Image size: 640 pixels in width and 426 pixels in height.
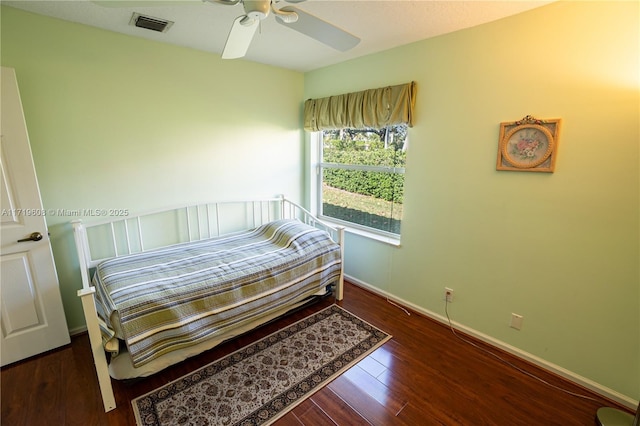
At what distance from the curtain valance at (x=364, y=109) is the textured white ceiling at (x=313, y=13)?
1.25 feet

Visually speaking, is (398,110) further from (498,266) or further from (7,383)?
(7,383)

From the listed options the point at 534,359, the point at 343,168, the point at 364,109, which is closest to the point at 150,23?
the point at 364,109

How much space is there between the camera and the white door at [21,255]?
70.7 inches

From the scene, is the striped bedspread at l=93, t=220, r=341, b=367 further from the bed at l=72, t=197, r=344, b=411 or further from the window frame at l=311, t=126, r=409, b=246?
the window frame at l=311, t=126, r=409, b=246

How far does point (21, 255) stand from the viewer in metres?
1.92

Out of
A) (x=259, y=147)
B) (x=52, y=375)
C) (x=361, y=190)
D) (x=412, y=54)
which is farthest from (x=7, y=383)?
(x=412, y=54)

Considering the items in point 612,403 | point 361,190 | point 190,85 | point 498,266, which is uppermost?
point 190,85

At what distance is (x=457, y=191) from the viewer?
224 cm

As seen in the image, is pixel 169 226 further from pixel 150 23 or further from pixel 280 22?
pixel 280 22

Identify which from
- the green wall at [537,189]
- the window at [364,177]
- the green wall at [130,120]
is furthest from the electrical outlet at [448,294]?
the green wall at [130,120]

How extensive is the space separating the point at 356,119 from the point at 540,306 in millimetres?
2033

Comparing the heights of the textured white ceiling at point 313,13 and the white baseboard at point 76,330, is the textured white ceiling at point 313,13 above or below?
above

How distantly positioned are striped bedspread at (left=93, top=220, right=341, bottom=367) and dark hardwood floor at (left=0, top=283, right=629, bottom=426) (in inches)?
13.1

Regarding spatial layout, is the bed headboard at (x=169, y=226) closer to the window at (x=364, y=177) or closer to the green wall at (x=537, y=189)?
the window at (x=364, y=177)
